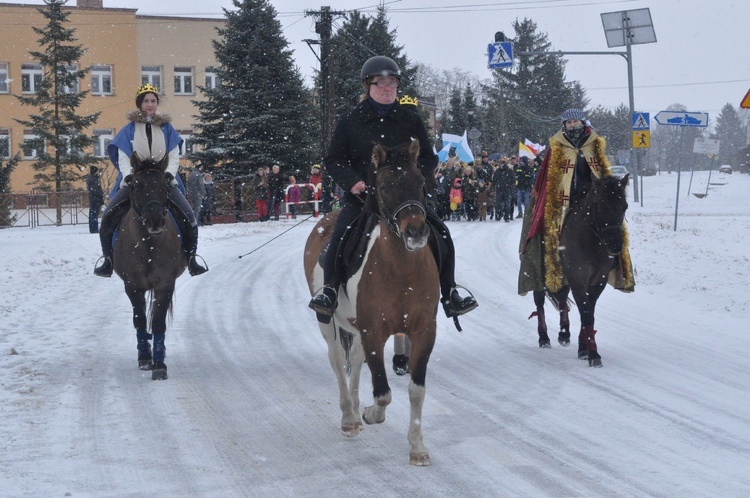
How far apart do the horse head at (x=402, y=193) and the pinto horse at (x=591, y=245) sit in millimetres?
3940

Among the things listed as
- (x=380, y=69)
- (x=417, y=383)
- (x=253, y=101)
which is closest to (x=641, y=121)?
(x=253, y=101)

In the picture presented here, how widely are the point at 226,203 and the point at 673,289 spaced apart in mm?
24424

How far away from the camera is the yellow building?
185ft

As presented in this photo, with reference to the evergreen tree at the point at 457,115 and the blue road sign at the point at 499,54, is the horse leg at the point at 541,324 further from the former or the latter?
the evergreen tree at the point at 457,115

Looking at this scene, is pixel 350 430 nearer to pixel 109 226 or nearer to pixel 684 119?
pixel 109 226

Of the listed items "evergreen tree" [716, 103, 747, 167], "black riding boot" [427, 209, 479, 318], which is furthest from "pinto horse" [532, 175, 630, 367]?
"evergreen tree" [716, 103, 747, 167]

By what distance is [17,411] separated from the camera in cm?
713

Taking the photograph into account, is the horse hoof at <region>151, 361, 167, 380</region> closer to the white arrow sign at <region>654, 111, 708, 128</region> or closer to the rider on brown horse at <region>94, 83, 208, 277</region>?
the rider on brown horse at <region>94, 83, 208, 277</region>

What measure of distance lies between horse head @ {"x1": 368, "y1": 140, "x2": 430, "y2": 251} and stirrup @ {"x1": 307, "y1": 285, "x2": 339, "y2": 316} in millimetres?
843

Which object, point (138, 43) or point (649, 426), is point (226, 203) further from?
→ point (649, 426)

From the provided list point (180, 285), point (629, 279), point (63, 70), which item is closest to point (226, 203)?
point (63, 70)

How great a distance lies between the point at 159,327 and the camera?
8.80 m

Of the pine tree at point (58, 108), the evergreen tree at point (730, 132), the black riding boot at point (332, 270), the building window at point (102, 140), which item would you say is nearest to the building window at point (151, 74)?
the building window at point (102, 140)

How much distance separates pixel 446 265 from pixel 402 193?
3.54 ft
